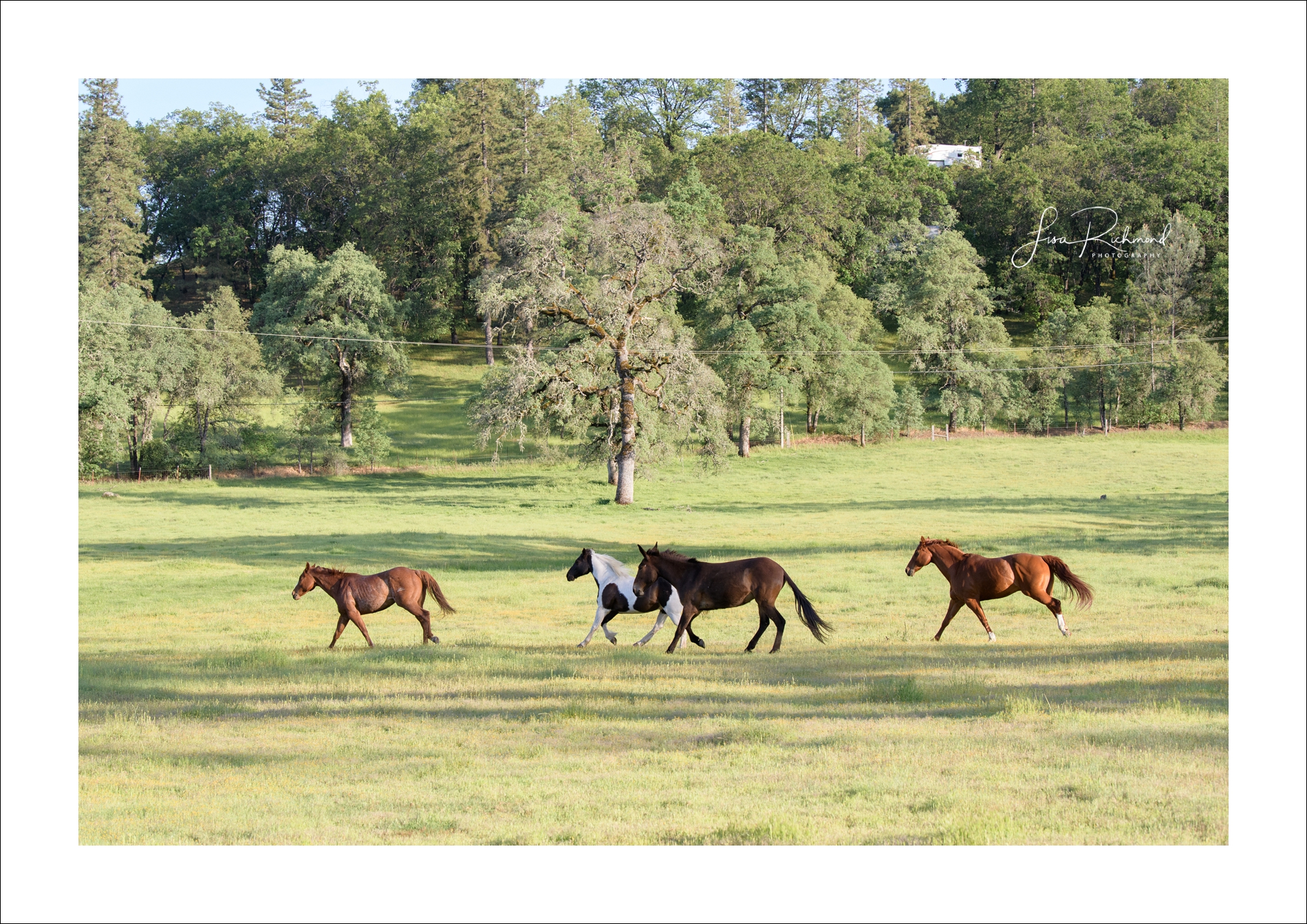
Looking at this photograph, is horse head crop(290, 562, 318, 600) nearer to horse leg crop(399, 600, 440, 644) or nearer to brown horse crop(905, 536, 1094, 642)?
horse leg crop(399, 600, 440, 644)

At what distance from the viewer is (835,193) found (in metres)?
85.7

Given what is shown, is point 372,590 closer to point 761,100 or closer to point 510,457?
point 510,457

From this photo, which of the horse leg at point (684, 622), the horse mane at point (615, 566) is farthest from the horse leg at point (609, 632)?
the horse leg at point (684, 622)

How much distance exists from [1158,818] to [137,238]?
247 ft

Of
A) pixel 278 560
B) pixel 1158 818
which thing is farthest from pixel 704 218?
pixel 1158 818

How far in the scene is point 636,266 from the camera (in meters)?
44.7

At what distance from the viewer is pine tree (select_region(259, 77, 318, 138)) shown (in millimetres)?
94125

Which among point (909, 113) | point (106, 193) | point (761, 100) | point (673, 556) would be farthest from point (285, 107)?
point (673, 556)

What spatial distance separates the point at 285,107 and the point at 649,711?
9509cm

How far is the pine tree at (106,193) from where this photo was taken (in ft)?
221

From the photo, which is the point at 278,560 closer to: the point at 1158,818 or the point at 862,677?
the point at 862,677

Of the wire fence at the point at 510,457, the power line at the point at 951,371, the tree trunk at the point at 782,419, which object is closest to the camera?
the wire fence at the point at 510,457

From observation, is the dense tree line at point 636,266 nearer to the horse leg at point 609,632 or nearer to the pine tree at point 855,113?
the pine tree at point 855,113

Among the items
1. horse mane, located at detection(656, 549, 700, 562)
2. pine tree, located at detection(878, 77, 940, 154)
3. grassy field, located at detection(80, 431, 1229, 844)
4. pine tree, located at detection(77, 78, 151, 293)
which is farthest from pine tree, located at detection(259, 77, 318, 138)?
horse mane, located at detection(656, 549, 700, 562)
